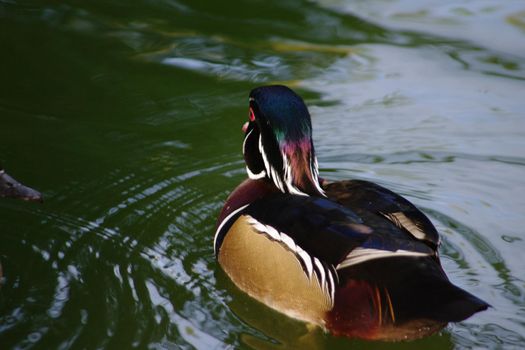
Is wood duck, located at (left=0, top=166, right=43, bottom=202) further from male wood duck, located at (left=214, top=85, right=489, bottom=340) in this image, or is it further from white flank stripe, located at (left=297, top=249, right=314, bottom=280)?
white flank stripe, located at (left=297, top=249, right=314, bottom=280)

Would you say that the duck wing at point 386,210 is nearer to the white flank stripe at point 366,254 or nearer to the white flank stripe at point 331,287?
the white flank stripe at point 366,254

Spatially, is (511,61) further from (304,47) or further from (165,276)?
(165,276)

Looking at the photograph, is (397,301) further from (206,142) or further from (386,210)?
(206,142)

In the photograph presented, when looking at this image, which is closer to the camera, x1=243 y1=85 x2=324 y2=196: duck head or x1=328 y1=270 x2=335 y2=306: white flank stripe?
x1=328 y1=270 x2=335 y2=306: white flank stripe

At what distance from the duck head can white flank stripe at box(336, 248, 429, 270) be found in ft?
2.39

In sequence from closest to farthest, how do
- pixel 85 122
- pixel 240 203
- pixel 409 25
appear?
pixel 240 203 < pixel 85 122 < pixel 409 25

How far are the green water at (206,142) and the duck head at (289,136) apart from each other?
0.64 m

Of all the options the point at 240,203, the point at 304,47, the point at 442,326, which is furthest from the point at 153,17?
the point at 442,326

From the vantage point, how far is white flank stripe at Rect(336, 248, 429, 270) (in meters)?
4.09

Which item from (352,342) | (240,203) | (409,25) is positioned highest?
(409,25)

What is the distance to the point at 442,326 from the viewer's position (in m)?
4.09

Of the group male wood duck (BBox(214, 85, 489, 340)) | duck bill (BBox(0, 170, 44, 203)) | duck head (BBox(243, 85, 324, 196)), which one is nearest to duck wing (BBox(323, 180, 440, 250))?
male wood duck (BBox(214, 85, 489, 340))

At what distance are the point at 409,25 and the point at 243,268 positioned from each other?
4.34 metres

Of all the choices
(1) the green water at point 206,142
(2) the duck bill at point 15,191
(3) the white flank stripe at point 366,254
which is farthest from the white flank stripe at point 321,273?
(2) the duck bill at point 15,191
